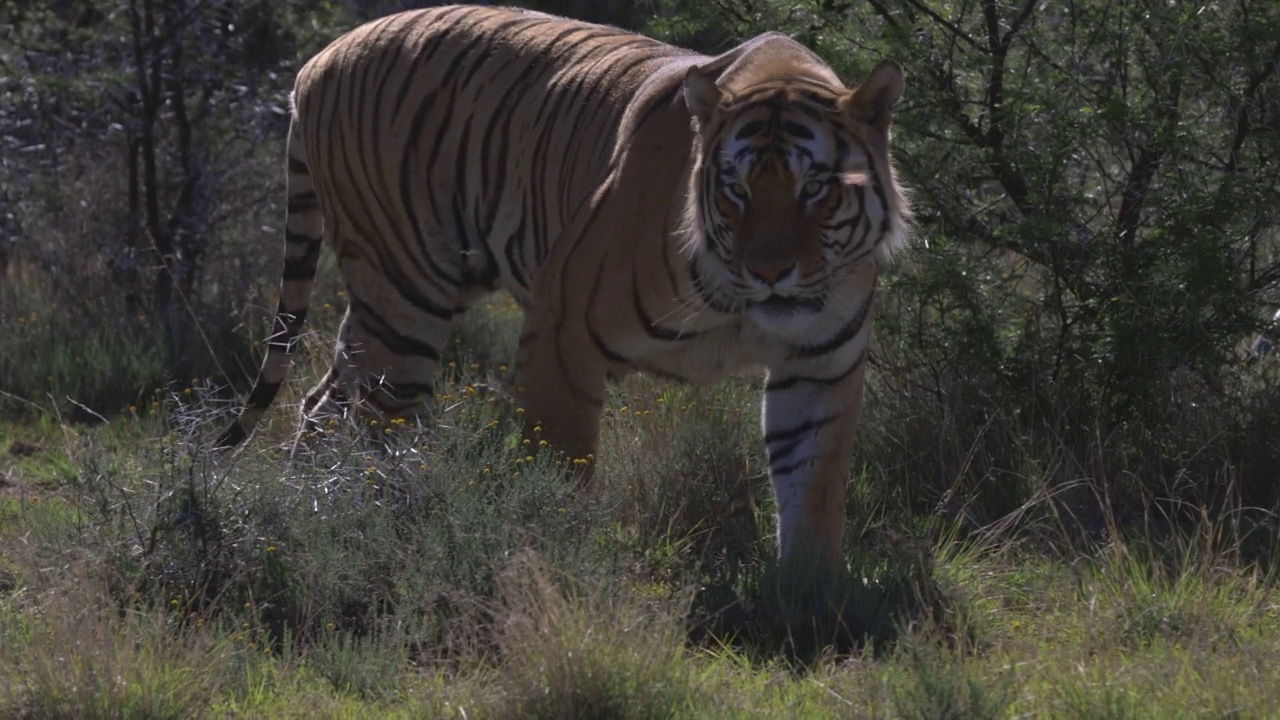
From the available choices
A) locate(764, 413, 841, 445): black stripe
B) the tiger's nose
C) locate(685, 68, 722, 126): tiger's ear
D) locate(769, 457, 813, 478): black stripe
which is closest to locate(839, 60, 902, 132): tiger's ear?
locate(685, 68, 722, 126): tiger's ear

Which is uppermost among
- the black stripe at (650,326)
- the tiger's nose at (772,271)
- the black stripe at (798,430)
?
the tiger's nose at (772,271)

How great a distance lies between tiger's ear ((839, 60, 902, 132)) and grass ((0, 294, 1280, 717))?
125 centimetres

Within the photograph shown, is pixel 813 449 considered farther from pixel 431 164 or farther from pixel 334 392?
pixel 334 392

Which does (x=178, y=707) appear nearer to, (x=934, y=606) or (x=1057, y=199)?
(x=934, y=606)

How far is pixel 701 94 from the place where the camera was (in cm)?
479

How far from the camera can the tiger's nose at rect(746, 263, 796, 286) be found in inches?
177

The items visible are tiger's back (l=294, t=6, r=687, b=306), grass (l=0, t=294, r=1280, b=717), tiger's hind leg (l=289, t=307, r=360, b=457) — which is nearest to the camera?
grass (l=0, t=294, r=1280, b=717)

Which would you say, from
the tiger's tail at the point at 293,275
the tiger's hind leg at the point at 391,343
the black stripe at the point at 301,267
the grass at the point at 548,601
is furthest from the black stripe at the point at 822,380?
the black stripe at the point at 301,267

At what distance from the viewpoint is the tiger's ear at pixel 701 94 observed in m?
4.75

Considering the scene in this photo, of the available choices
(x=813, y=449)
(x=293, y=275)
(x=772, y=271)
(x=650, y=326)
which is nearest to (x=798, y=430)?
(x=813, y=449)

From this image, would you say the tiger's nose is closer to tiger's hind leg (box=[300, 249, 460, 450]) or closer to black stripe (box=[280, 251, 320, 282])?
tiger's hind leg (box=[300, 249, 460, 450])

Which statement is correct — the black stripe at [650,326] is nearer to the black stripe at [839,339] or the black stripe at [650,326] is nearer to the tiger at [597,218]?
the tiger at [597,218]

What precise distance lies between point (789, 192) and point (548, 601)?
143cm

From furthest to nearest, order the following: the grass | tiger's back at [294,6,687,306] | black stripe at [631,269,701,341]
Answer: tiger's back at [294,6,687,306] → black stripe at [631,269,701,341] → the grass
